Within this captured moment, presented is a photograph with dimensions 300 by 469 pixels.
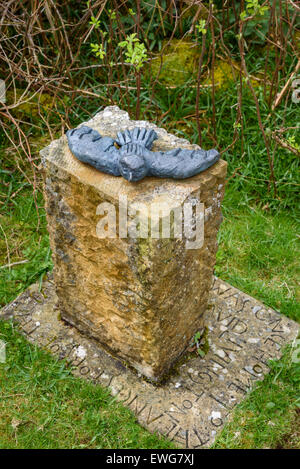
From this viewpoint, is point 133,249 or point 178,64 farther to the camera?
point 178,64

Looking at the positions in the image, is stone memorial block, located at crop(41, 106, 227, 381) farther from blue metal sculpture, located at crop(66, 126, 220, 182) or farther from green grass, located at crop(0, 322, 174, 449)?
green grass, located at crop(0, 322, 174, 449)

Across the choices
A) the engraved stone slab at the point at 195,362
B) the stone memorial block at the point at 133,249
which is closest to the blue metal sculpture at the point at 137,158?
the stone memorial block at the point at 133,249

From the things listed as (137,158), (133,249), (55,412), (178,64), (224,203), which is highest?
(137,158)

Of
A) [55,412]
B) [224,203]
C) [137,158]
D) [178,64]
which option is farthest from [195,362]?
[178,64]

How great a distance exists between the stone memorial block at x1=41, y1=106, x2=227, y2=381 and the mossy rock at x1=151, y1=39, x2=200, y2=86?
5.50 ft

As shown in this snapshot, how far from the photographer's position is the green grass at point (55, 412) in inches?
100

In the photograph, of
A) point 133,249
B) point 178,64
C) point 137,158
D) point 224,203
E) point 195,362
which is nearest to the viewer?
point 137,158

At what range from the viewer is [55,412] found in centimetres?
265

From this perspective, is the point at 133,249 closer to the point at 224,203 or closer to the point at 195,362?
the point at 195,362

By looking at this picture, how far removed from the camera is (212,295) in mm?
3236

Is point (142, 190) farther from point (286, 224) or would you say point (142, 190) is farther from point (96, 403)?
point (286, 224)

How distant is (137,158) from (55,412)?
1362mm

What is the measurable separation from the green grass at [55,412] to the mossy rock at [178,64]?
96.3 inches

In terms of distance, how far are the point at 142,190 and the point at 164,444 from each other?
120 cm
